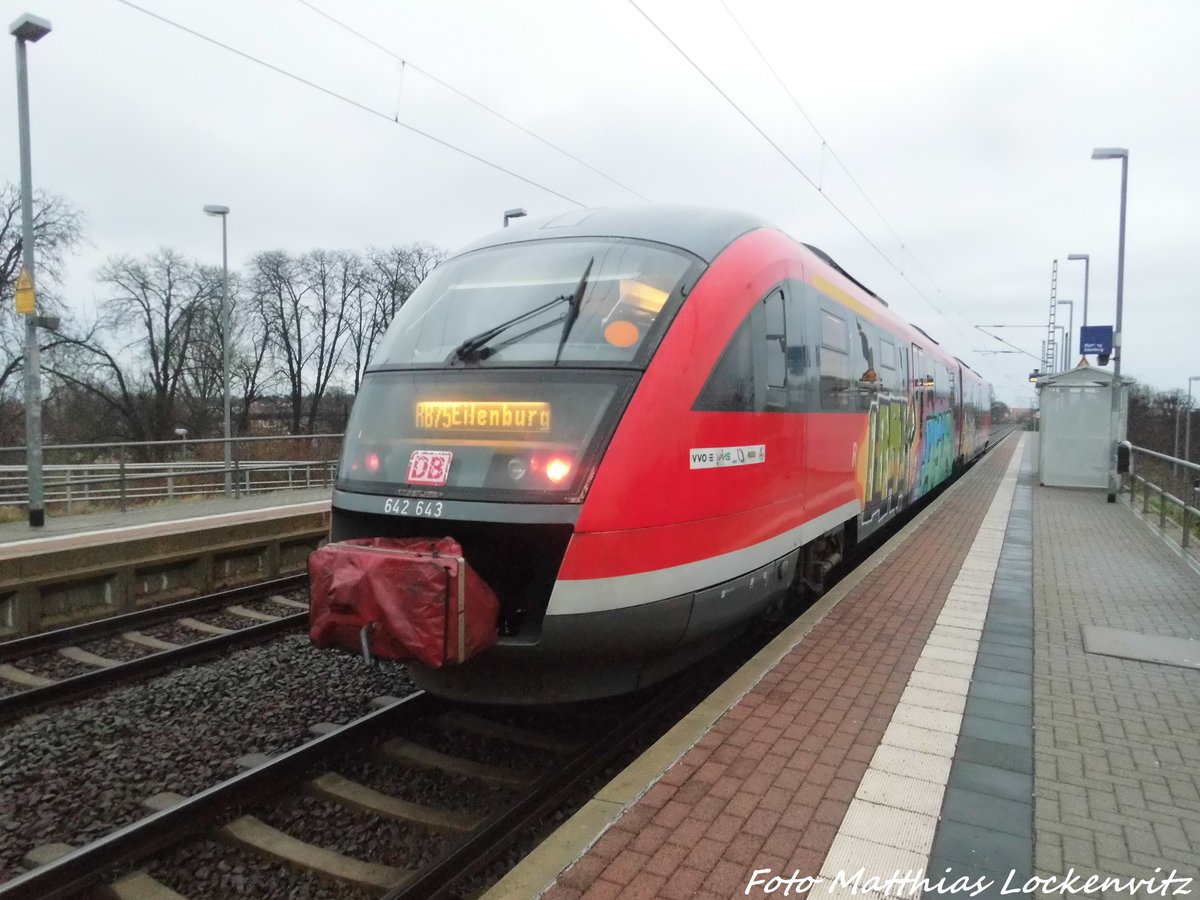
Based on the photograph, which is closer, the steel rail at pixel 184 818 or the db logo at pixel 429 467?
the steel rail at pixel 184 818

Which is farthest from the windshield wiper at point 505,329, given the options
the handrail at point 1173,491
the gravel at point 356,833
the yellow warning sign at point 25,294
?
the yellow warning sign at point 25,294

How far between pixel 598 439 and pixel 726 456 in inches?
35.8

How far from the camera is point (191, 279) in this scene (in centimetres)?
4172

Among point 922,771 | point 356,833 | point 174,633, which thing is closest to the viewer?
point 922,771

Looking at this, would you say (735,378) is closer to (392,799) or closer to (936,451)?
(392,799)

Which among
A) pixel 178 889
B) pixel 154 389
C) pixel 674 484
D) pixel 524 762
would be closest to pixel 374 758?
pixel 524 762

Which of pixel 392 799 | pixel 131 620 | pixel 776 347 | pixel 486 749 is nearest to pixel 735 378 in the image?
pixel 776 347

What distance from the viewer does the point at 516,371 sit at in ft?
14.6

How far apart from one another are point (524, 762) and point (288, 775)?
1199 mm

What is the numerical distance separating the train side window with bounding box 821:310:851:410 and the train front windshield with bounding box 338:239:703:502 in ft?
6.64

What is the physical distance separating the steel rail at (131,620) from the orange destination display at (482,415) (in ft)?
13.7

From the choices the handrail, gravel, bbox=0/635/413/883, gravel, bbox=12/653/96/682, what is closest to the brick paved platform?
the handrail

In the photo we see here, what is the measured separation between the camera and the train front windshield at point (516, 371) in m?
4.20

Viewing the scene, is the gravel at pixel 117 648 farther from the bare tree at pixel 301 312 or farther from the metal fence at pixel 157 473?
the bare tree at pixel 301 312
